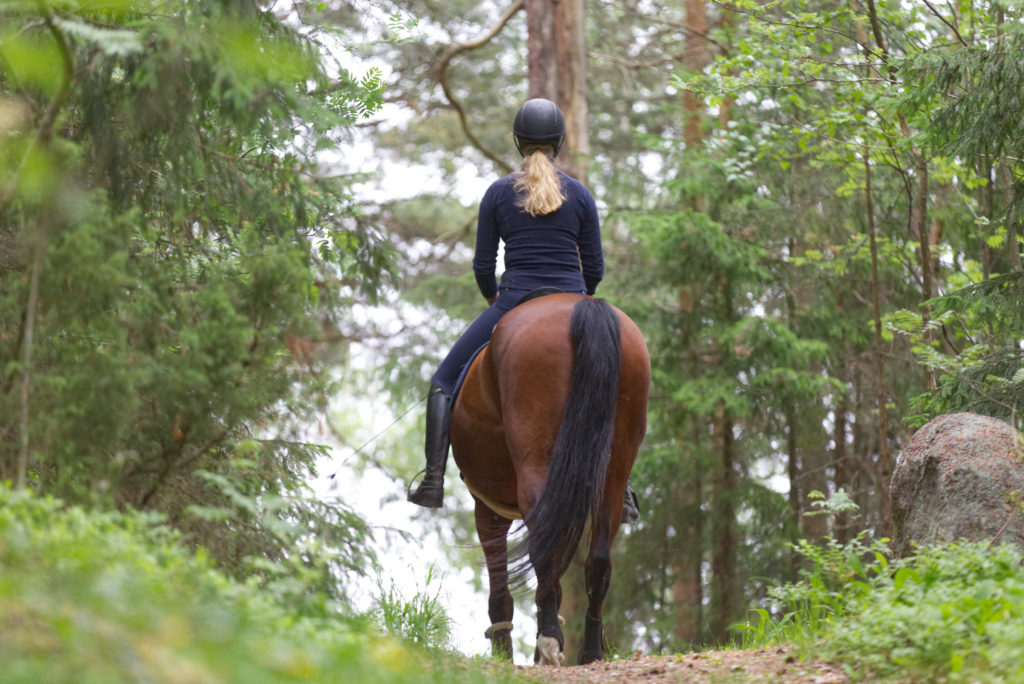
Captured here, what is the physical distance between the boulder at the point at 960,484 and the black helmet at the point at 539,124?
277 centimetres

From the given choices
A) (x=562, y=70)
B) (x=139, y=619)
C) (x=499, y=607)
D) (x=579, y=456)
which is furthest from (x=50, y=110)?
(x=562, y=70)

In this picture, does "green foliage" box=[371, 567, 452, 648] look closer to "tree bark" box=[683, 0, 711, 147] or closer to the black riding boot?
the black riding boot

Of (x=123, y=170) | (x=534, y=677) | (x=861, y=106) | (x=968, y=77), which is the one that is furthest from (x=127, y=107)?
(x=861, y=106)

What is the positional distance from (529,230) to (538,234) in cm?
6

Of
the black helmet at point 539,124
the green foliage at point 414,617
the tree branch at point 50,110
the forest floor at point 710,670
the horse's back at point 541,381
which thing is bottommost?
the forest floor at point 710,670

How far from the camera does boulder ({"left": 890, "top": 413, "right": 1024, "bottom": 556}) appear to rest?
→ 521 centimetres

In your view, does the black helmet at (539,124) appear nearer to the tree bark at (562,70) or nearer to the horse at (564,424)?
the horse at (564,424)

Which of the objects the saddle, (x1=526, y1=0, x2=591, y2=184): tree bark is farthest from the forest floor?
(x1=526, y1=0, x2=591, y2=184): tree bark

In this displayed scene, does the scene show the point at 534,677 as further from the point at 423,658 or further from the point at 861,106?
the point at 861,106

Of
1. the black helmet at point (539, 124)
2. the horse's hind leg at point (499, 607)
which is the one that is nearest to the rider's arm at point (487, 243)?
the black helmet at point (539, 124)

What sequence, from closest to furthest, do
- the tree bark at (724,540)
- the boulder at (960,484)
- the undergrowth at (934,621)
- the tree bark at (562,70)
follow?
1. the undergrowth at (934,621)
2. the boulder at (960,484)
3. the tree bark at (562,70)
4. the tree bark at (724,540)

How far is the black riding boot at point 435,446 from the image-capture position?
6.64 meters

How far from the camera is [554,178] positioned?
6.39m

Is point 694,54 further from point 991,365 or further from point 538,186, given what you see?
point 538,186
